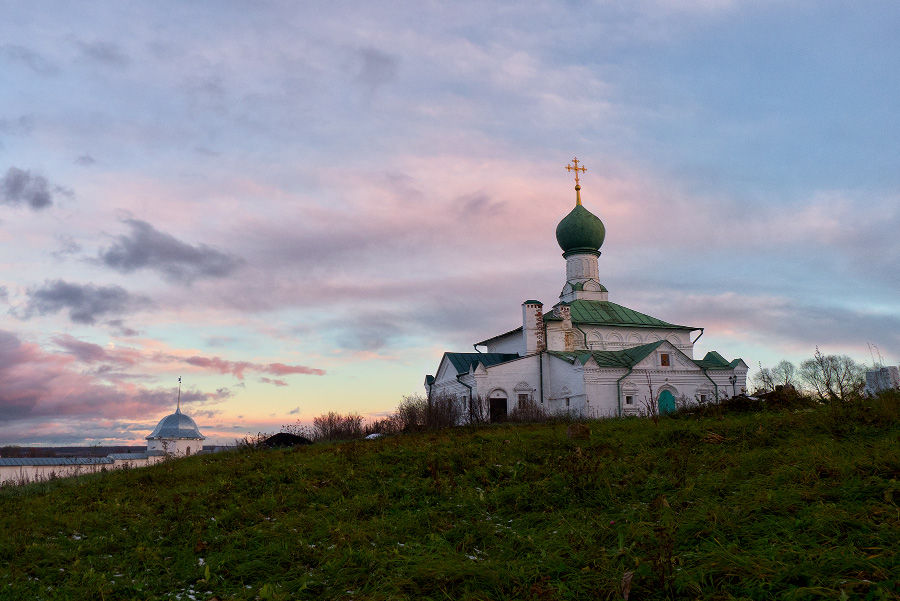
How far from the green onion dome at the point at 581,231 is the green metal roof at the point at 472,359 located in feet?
23.5

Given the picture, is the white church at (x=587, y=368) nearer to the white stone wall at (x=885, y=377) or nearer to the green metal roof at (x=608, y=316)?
the green metal roof at (x=608, y=316)

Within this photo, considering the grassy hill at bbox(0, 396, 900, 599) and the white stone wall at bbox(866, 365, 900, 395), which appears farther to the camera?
the white stone wall at bbox(866, 365, 900, 395)

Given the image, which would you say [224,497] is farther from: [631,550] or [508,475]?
[631,550]

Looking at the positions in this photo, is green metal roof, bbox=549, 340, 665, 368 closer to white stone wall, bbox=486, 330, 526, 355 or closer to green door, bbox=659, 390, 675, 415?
green door, bbox=659, 390, 675, 415

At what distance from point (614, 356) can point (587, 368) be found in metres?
2.23

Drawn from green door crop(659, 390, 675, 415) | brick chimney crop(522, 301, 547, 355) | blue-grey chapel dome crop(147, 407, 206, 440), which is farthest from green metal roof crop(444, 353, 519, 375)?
blue-grey chapel dome crop(147, 407, 206, 440)

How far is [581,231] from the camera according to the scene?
31891mm

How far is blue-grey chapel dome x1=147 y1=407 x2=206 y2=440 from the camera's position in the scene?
48.5m

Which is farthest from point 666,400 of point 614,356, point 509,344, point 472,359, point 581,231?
point 581,231

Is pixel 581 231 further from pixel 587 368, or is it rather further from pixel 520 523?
pixel 520 523

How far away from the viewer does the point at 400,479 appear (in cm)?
878

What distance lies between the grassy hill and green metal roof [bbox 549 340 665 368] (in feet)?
46.6

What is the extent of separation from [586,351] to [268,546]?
22.0 m

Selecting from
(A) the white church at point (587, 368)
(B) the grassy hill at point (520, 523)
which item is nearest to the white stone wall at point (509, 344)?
(A) the white church at point (587, 368)
